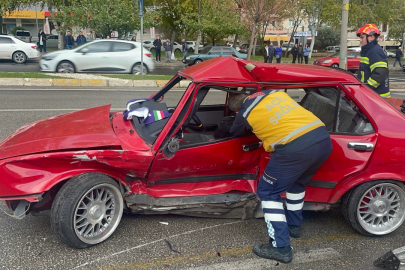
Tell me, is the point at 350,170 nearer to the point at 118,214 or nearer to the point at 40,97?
the point at 118,214

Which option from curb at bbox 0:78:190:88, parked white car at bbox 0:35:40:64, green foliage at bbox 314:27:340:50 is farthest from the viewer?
green foliage at bbox 314:27:340:50

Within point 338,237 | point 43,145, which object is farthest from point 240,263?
point 43,145

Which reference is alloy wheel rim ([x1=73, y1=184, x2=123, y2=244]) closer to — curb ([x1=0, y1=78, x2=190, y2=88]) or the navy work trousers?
the navy work trousers

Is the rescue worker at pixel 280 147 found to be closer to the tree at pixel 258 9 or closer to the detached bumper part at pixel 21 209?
the detached bumper part at pixel 21 209

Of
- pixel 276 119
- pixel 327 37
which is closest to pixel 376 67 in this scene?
pixel 276 119

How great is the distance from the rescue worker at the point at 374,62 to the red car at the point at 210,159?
1368 millimetres

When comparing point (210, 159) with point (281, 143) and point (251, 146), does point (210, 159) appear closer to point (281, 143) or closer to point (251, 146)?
point (251, 146)

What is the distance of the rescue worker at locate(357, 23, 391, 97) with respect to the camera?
470 centimetres

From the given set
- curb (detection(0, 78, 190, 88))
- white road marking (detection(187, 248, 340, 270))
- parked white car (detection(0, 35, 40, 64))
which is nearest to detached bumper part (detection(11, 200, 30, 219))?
white road marking (detection(187, 248, 340, 270))

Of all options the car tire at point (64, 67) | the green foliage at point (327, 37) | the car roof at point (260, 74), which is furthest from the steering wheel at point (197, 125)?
the green foliage at point (327, 37)

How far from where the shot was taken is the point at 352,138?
3.29 m

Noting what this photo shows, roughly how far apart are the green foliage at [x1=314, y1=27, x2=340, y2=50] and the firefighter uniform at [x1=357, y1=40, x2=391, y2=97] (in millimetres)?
48245

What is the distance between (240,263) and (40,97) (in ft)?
28.3

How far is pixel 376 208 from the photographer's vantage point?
337 centimetres
